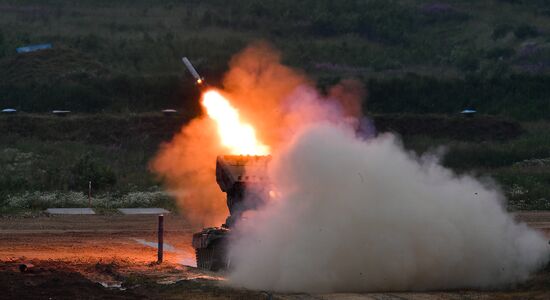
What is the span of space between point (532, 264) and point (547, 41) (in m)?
53.2

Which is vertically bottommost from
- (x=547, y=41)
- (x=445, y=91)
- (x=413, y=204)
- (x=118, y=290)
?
(x=118, y=290)

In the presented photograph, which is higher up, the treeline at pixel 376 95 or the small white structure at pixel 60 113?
the treeline at pixel 376 95

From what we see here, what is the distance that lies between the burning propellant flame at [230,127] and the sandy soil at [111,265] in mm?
3020

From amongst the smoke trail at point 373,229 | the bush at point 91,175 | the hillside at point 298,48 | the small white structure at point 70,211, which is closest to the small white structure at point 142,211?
the small white structure at point 70,211

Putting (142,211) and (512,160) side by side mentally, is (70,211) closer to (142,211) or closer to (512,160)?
(142,211)

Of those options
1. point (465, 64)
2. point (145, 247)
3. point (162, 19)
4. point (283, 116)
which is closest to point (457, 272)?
point (283, 116)

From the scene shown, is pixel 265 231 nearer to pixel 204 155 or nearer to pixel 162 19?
pixel 204 155

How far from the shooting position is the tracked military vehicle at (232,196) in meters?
27.1

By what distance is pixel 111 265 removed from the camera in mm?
27141

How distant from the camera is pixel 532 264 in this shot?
24.2 meters

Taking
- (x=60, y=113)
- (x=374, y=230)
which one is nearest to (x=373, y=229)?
Result: (x=374, y=230)

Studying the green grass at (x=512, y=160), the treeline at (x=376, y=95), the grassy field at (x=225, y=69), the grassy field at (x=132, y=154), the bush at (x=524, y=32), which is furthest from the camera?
the bush at (x=524, y=32)

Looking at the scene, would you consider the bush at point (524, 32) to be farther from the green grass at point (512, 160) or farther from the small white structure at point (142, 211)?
the small white structure at point (142, 211)

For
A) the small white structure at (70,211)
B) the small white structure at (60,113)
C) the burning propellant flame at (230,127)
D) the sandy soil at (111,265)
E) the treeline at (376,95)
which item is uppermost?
the treeline at (376,95)
